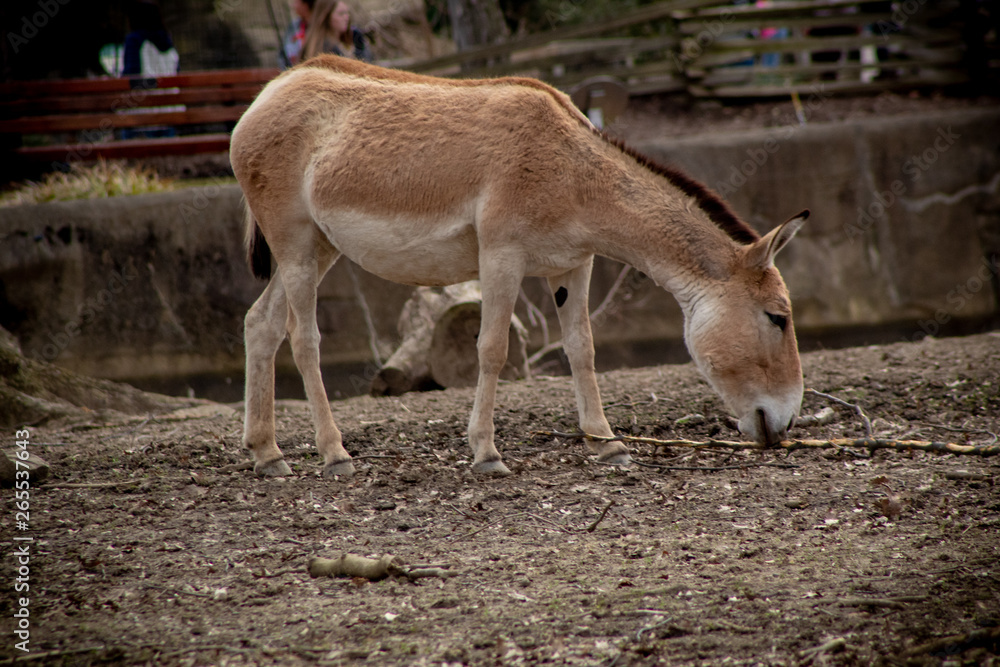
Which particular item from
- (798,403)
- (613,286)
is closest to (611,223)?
(798,403)

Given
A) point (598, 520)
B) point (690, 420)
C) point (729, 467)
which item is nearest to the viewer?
point (598, 520)

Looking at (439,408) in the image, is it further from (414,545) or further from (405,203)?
(414,545)

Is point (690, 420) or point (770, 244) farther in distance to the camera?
point (690, 420)

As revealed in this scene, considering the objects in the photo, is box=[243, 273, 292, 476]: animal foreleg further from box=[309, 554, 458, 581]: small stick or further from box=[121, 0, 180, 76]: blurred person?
box=[121, 0, 180, 76]: blurred person

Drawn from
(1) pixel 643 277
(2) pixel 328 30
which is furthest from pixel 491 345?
(1) pixel 643 277

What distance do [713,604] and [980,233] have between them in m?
9.10

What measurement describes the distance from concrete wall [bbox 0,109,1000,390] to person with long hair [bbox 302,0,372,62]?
2152 millimetres

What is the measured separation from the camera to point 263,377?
15.1ft

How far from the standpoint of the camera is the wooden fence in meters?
11.9

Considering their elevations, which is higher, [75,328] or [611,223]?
[611,223]

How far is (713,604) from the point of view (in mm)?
2723

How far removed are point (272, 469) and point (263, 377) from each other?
521 millimetres

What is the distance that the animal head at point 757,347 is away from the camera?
13.0 ft

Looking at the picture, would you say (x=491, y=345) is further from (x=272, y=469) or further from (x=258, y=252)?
(x=258, y=252)
